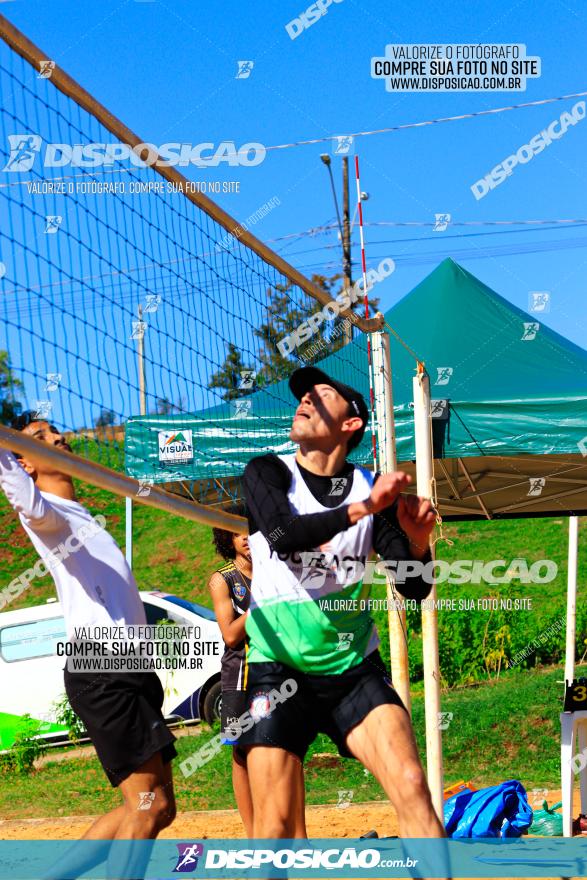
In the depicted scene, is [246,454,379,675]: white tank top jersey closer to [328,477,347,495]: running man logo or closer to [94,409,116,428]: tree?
[328,477,347,495]: running man logo

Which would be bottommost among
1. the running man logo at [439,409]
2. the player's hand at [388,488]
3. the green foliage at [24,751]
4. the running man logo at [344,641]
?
the green foliage at [24,751]

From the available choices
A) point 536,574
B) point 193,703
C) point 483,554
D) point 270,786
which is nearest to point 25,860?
point 270,786

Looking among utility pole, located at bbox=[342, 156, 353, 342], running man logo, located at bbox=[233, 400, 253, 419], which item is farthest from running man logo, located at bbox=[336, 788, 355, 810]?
utility pole, located at bbox=[342, 156, 353, 342]

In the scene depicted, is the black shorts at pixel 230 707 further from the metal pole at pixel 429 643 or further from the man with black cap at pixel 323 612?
the man with black cap at pixel 323 612

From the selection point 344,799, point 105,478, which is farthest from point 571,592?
point 105,478

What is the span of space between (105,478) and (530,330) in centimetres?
650

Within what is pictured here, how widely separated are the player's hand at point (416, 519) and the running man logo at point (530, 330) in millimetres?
5940

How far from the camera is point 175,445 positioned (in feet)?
17.6

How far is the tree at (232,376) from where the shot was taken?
5283 millimetres

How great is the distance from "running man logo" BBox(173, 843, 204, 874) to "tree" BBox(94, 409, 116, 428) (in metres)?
2.67

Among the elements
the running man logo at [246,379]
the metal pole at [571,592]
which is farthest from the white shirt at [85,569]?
the metal pole at [571,592]

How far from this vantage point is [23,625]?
1258 cm

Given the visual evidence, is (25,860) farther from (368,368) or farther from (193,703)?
(193,703)

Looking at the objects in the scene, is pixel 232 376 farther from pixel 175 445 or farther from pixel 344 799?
pixel 344 799
